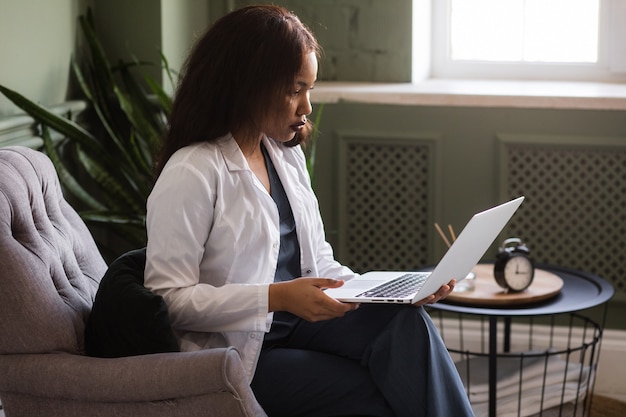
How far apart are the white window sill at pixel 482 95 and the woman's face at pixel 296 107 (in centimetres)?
133

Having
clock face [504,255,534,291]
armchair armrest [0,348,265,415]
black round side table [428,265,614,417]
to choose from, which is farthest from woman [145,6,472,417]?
clock face [504,255,534,291]

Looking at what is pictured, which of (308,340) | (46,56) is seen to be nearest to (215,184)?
(308,340)

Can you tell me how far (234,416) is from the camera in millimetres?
1687

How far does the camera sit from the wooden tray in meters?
2.52

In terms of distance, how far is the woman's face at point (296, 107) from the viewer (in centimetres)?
194

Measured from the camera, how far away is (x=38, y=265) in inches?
71.1

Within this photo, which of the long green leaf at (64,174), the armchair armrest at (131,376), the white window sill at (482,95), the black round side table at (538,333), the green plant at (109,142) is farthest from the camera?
the white window sill at (482,95)

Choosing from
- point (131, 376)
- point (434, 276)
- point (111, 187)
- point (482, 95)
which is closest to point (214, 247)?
point (131, 376)

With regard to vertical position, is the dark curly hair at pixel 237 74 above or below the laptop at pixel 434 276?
above

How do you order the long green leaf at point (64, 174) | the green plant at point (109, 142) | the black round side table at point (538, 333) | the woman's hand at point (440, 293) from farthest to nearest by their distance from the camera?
the green plant at point (109, 142)
the long green leaf at point (64, 174)
the black round side table at point (538, 333)
the woman's hand at point (440, 293)

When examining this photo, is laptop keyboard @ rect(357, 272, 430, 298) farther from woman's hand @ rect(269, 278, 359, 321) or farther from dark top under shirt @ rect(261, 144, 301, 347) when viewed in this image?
dark top under shirt @ rect(261, 144, 301, 347)

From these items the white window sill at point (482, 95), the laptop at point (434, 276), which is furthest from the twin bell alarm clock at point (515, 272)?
the white window sill at point (482, 95)

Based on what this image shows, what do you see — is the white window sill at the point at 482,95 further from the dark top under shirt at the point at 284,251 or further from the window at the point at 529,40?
the dark top under shirt at the point at 284,251

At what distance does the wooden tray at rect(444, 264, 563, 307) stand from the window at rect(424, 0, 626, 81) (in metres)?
1.11
